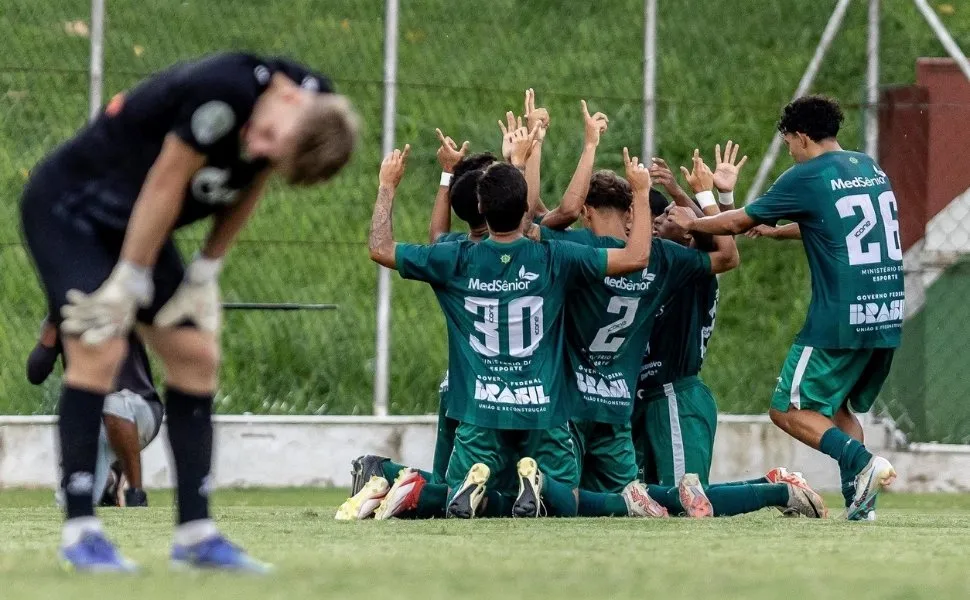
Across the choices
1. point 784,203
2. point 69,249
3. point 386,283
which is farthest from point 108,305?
point 386,283

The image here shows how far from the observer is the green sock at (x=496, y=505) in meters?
7.02

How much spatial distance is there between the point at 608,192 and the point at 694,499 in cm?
148

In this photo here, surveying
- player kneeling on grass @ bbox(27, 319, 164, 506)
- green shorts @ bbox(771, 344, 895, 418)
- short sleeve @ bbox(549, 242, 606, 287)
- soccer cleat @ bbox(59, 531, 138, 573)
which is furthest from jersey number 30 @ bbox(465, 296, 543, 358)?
soccer cleat @ bbox(59, 531, 138, 573)

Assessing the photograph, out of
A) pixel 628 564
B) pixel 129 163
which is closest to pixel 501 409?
pixel 628 564

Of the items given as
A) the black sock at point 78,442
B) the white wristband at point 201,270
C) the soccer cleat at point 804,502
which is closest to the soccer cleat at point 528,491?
the soccer cleat at point 804,502

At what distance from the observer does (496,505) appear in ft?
23.1

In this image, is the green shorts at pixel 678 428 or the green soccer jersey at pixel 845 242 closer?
the green soccer jersey at pixel 845 242

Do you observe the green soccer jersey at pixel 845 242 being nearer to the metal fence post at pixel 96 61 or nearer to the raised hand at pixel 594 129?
the raised hand at pixel 594 129

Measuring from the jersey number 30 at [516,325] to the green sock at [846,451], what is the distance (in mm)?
1332

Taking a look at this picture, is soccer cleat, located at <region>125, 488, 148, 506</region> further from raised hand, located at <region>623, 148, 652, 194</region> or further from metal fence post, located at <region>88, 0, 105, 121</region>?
raised hand, located at <region>623, 148, 652, 194</region>

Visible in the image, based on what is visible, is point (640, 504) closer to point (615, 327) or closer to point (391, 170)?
point (615, 327)

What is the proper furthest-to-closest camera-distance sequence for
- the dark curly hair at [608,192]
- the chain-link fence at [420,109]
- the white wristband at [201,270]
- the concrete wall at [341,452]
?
1. the chain-link fence at [420,109]
2. the concrete wall at [341,452]
3. the dark curly hair at [608,192]
4. the white wristband at [201,270]

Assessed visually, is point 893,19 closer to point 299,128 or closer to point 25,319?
point 25,319

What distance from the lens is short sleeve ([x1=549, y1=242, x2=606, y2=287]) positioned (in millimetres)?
7074
